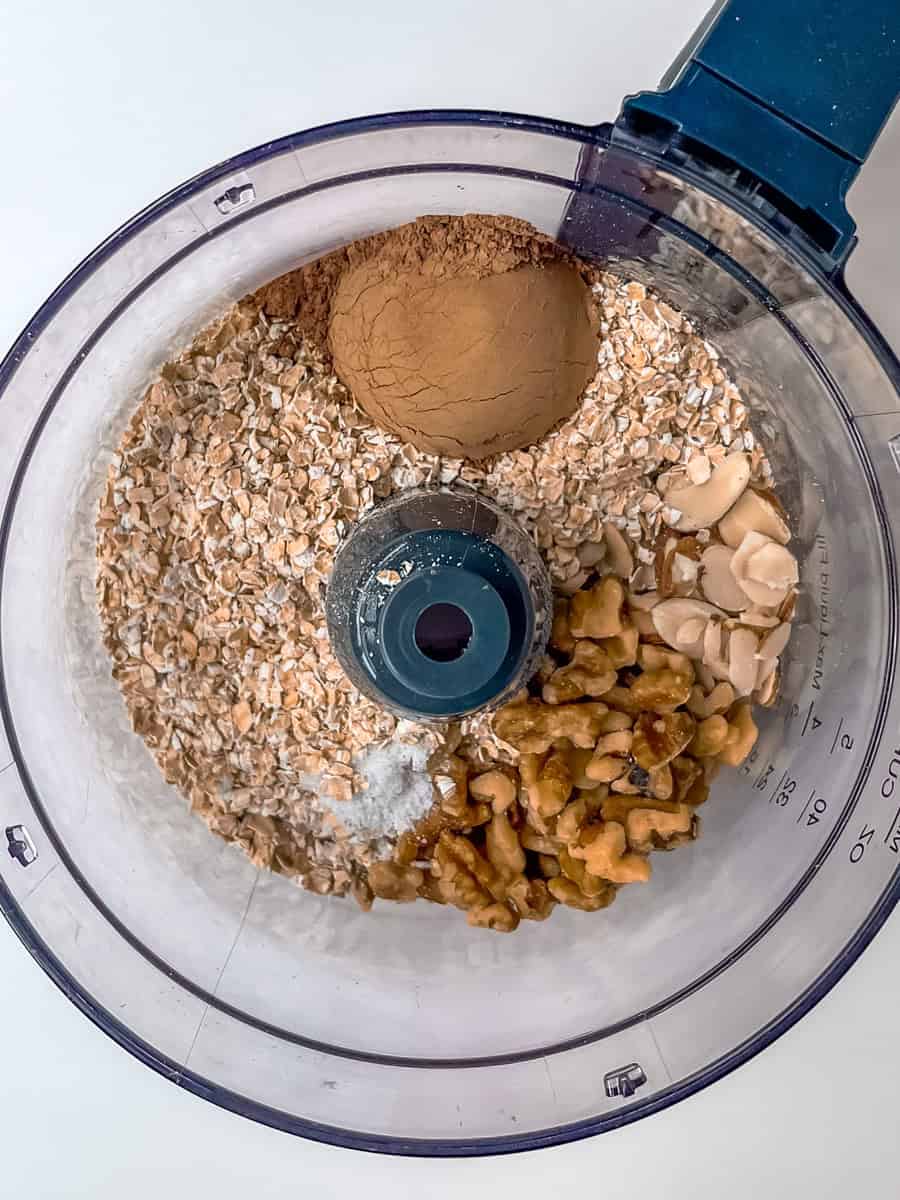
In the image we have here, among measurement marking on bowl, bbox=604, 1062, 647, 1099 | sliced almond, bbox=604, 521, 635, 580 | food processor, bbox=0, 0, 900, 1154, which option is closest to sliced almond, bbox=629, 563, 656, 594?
sliced almond, bbox=604, 521, 635, 580

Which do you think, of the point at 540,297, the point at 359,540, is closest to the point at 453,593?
the point at 359,540

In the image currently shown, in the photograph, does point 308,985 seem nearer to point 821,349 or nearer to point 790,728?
point 790,728

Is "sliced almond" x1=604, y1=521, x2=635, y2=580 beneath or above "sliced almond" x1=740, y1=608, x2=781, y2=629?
above

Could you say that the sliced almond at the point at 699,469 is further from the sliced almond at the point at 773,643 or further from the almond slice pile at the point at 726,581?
the sliced almond at the point at 773,643

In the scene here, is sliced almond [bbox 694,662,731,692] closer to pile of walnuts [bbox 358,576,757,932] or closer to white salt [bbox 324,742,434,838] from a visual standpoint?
pile of walnuts [bbox 358,576,757,932]

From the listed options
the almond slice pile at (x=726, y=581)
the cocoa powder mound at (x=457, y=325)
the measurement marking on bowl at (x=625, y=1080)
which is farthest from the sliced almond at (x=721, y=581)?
the measurement marking on bowl at (x=625, y=1080)
